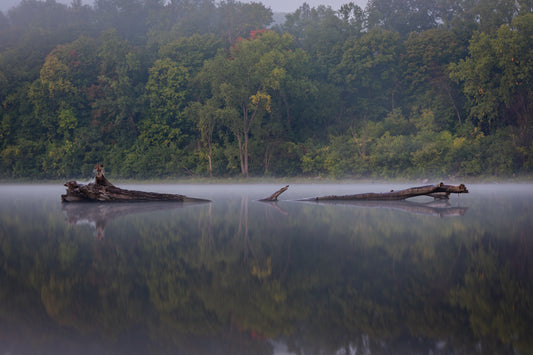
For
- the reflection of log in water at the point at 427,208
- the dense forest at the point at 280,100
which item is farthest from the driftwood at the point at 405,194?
the dense forest at the point at 280,100

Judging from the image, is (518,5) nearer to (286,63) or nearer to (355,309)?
(286,63)

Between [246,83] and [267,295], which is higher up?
[246,83]

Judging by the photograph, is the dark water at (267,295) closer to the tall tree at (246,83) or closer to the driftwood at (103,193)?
the driftwood at (103,193)

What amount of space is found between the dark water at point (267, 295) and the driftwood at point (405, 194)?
8891 millimetres

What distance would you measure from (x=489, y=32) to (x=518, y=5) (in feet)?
12.1

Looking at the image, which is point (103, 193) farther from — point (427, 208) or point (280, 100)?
point (280, 100)

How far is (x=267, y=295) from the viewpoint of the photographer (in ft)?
12.9

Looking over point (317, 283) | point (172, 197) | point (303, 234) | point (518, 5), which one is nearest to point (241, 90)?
point (172, 197)

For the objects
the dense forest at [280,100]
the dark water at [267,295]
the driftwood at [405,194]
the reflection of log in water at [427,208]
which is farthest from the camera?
the dense forest at [280,100]

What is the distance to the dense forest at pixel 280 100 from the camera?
39.9 metres

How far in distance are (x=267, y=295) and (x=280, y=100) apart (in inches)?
1655

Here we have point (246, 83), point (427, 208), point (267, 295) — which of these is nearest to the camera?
point (267, 295)

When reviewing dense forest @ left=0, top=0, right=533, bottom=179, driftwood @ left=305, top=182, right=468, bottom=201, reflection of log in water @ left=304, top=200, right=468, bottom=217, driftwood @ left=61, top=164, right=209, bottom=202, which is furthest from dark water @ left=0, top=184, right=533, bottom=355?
dense forest @ left=0, top=0, right=533, bottom=179

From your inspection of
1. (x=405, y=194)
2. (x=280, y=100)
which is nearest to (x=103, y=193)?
(x=405, y=194)
